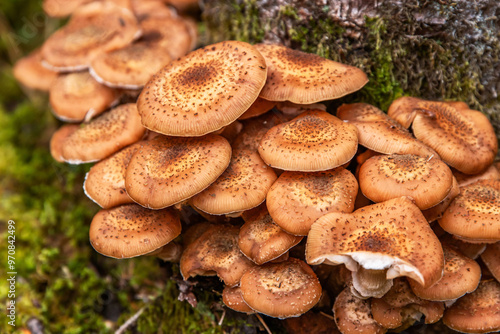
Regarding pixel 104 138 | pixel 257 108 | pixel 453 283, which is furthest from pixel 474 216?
pixel 104 138

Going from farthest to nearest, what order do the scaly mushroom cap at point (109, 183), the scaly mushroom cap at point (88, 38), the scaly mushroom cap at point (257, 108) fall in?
the scaly mushroom cap at point (88, 38)
the scaly mushroom cap at point (257, 108)
the scaly mushroom cap at point (109, 183)

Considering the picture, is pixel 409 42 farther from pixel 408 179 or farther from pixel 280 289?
pixel 280 289

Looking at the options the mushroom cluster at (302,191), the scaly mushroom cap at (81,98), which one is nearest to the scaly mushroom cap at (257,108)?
the mushroom cluster at (302,191)

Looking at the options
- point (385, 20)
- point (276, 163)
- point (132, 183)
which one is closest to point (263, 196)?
point (276, 163)

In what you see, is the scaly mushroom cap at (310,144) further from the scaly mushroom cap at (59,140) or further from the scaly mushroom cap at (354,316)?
the scaly mushroom cap at (59,140)

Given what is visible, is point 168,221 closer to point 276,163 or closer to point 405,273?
point 276,163

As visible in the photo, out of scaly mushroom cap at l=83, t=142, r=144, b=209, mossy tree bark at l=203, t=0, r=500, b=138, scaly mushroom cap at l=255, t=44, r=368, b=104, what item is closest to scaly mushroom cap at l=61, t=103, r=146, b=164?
scaly mushroom cap at l=83, t=142, r=144, b=209
